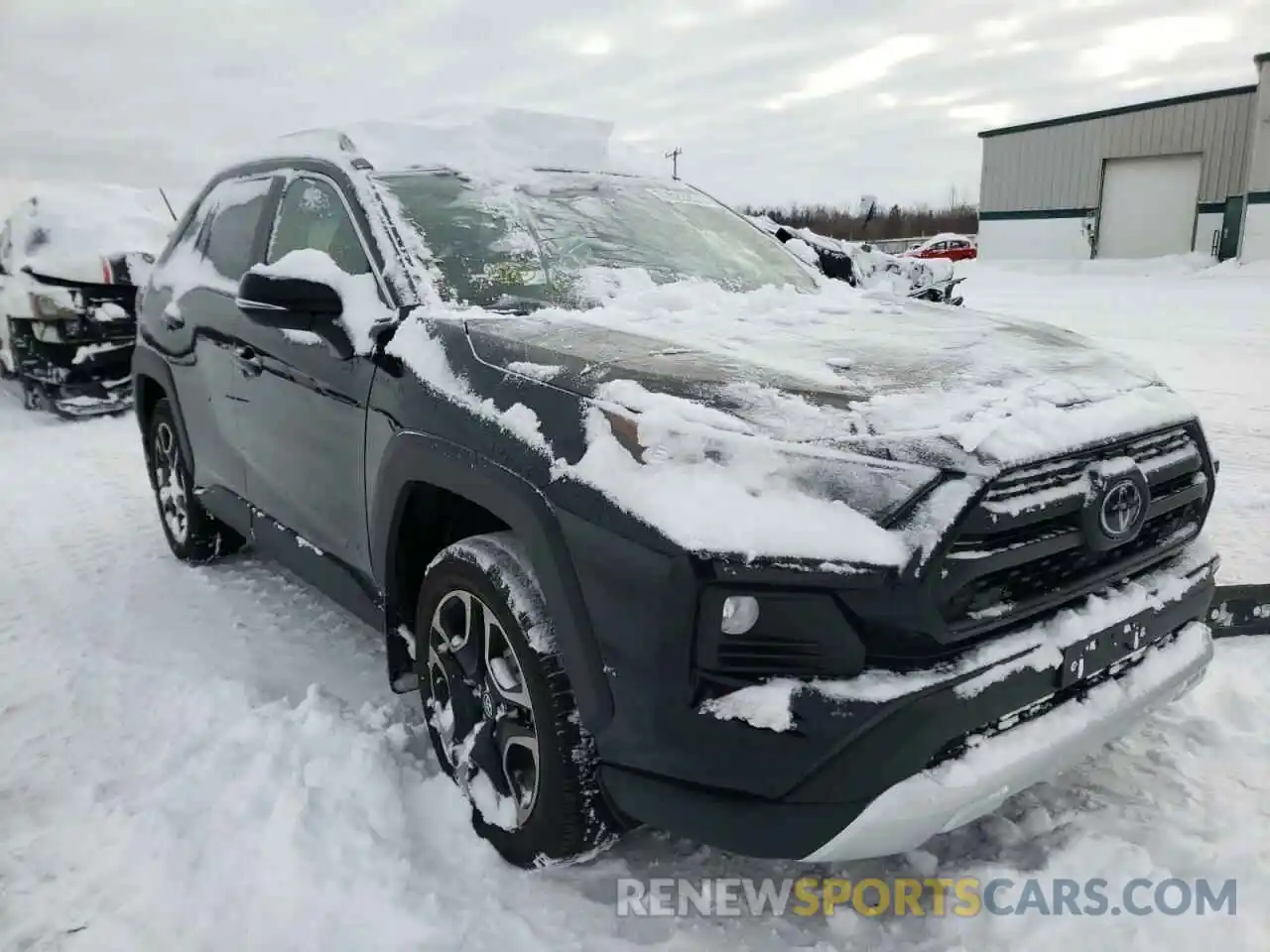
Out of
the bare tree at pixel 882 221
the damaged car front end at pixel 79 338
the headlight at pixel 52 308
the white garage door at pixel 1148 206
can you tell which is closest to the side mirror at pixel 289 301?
the damaged car front end at pixel 79 338

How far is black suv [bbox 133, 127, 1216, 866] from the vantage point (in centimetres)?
178

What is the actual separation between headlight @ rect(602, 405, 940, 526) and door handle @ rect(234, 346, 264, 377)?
1944 millimetres

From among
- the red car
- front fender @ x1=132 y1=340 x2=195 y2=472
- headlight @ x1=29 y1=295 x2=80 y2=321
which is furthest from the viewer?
the red car

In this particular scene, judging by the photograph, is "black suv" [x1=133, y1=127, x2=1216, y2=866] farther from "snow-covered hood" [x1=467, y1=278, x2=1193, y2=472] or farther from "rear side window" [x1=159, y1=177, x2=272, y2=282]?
"rear side window" [x1=159, y1=177, x2=272, y2=282]

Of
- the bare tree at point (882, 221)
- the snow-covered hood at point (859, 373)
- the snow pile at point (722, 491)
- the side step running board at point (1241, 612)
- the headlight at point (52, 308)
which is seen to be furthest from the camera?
the bare tree at point (882, 221)

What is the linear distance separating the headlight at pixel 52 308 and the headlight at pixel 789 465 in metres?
7.71

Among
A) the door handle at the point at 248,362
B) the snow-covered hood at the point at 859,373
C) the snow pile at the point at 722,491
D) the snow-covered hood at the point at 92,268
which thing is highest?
the snow-covered hood at the point at 92,268

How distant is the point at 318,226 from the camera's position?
3195mm

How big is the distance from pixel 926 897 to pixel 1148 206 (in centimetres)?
2796

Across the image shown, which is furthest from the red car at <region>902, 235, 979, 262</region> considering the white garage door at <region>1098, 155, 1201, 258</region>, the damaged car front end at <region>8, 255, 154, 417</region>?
the damaged car front end at <region>8, 255, 154, 417</region>

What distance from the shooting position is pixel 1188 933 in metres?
2.10

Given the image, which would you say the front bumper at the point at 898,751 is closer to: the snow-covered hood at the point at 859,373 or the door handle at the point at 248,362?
the snow-covered hood at the point at 859,373

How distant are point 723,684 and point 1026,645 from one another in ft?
2.12

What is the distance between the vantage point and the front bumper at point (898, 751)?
1.76 meters
